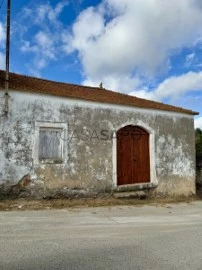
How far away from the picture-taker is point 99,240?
647 cm

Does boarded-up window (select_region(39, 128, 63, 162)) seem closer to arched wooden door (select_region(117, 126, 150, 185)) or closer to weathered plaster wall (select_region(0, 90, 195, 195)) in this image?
weathered plaster wall (select_region(0, 90, 195, 195))

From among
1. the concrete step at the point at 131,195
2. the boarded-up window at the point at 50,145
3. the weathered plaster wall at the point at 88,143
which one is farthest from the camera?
the concrete step at the point at 131,195

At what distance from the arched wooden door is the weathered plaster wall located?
0.32 m

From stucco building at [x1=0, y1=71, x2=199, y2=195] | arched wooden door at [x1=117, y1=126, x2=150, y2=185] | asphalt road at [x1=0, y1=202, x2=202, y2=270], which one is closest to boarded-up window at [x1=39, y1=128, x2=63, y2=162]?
stucco building at [x1=0, y1=71, x2=199, y2=195]

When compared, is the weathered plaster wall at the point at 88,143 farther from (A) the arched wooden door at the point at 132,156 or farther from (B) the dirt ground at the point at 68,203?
(B) the dirt ground at the point at 68,203

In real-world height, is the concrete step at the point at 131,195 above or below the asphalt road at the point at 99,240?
above

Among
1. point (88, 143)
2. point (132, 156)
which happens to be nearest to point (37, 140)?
point (88, 143)

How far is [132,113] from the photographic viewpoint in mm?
12789

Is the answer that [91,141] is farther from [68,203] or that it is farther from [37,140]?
[68,203]

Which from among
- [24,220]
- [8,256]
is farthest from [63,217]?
[8,256]

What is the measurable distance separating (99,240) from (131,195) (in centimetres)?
581

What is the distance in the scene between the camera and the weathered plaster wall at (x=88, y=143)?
1048 cm

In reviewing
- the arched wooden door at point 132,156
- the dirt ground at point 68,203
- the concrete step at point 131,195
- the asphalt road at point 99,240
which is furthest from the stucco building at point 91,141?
the asphalt road at point 99,240

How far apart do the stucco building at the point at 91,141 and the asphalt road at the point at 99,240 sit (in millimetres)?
1941
